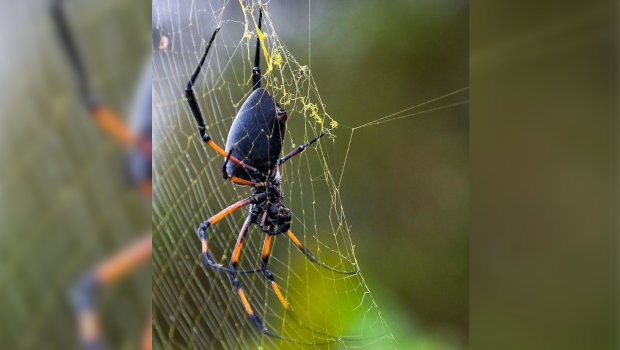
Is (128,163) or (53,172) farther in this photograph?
(128,163)

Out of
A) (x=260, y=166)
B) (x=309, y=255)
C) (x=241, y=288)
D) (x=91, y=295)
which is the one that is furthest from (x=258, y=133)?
(x=91, y=295)

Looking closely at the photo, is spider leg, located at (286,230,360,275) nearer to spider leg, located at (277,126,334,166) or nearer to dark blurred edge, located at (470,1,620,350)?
spider leg, located at (277,126,334,166)

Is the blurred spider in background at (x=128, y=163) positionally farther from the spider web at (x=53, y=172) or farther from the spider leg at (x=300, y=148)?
the spider leg at (x=300, y=148)

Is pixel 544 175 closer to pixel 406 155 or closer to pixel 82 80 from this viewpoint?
pixel 406 155

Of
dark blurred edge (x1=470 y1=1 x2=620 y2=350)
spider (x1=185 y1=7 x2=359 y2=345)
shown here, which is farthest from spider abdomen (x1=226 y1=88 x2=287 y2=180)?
dark blurred edge (x1=470 y1=1 x2=620 y2=350)

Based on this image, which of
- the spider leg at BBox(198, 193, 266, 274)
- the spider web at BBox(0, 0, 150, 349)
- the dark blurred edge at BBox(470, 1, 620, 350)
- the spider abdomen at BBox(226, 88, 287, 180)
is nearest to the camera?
the dark blurred edge at BBox(470, 1, 620, 350)
